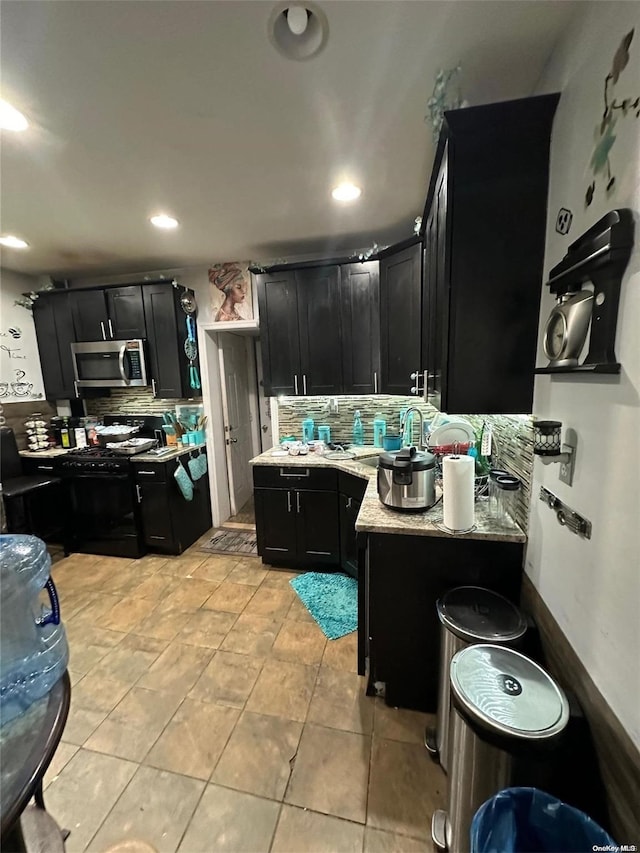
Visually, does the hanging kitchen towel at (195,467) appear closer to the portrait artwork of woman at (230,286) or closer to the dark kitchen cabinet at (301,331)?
the dark kitchen cabinet at (301,331)

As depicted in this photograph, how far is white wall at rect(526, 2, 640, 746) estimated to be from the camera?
2.51ft

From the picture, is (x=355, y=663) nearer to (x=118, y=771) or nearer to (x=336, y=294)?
(x=118, y=771)

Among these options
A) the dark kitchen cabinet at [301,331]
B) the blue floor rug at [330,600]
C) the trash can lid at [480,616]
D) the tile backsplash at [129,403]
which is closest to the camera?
the trash can lid at [480,616]

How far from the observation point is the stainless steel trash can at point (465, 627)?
46.4 inches

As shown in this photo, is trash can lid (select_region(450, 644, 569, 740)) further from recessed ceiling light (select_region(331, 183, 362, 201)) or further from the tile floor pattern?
Result: recessed ceiling light (select_region(331, 183, 362, 201))

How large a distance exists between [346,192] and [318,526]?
2421mm

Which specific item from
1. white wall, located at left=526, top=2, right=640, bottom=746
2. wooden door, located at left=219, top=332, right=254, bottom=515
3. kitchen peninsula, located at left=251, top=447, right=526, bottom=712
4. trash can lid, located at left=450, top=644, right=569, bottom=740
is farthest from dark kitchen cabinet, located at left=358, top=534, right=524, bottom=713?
wooden door, located at left=219, top=332, right=254, bottom=515

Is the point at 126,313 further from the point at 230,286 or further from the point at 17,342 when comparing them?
the point at 17,342

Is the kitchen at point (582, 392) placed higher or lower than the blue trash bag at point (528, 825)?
higher

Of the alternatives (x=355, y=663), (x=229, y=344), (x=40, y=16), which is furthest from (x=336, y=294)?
(x=355, y=663)

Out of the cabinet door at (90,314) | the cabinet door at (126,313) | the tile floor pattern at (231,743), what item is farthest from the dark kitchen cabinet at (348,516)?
the cabinet door at (90,314)

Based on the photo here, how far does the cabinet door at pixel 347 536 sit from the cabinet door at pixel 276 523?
0.42m

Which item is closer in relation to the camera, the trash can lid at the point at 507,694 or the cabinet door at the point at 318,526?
the trash can lid at the point at 507,694

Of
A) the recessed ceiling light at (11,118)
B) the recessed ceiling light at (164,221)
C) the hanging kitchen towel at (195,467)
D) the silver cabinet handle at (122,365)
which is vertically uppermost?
the recessed ceiling light at (164,221)
